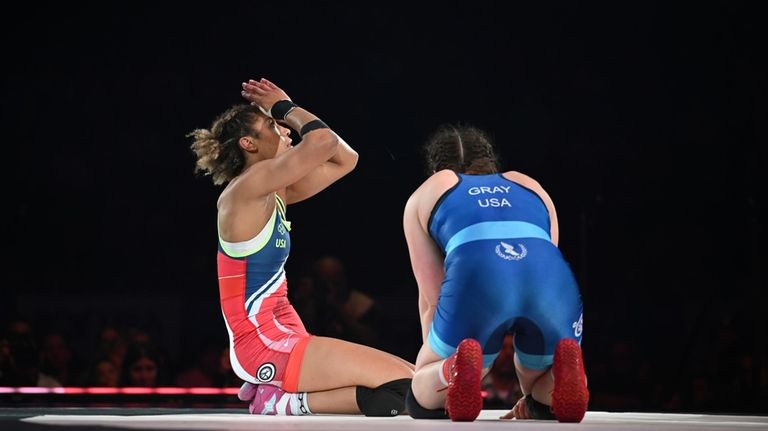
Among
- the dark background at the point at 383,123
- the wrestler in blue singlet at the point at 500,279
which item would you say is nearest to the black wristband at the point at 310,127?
the wrestler in blue singlet at the point at 500,279

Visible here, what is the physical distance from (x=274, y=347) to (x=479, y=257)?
0.84 meters

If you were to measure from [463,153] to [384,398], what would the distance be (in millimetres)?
747

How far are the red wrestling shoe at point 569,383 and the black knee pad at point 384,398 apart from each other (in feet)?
2.11

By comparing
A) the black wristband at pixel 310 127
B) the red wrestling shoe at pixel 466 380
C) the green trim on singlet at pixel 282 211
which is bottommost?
the red wrestling shoe at pixel 466 380

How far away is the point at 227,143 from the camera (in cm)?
352

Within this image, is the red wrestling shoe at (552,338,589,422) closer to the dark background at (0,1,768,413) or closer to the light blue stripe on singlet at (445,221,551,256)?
the light blue stripe on singlet at (445,221,551,256)

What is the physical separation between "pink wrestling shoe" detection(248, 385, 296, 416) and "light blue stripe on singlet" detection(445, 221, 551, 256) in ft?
2.62

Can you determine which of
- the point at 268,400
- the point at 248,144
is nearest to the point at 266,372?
the point at 268,400

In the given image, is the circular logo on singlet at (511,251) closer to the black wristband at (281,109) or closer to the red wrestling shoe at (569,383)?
the red wrestling shoe at (569,383)

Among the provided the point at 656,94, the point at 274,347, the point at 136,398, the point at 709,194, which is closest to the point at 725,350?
the point at 709,194

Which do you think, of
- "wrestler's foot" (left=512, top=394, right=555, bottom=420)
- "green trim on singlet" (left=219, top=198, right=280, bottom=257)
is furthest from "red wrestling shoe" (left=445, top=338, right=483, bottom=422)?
"green trim on singlet" (left=219, top=198, right=280, bottom=257)

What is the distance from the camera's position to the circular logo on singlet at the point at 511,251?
2.72m

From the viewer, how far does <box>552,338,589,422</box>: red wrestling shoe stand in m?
2.61

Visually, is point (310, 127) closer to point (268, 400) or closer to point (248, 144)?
point (248, 144)
